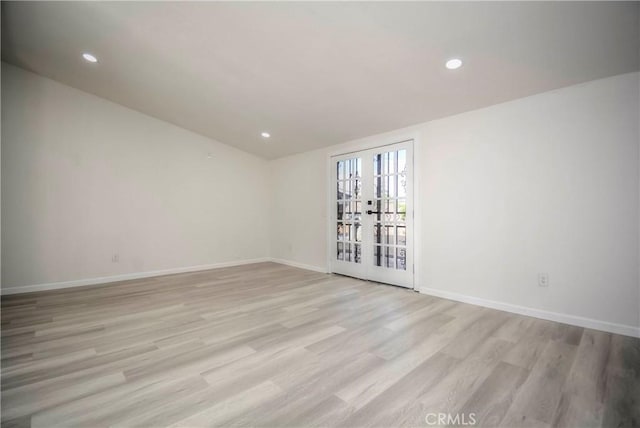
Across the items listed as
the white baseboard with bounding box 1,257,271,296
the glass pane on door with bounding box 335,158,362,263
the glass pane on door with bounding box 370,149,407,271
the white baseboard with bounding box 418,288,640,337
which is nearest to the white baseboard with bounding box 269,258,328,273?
the glass pane on door with bounding box 335,158,362,263

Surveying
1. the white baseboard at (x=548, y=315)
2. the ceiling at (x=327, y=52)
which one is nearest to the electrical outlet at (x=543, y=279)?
the white baseboard at (x=548, y=315)

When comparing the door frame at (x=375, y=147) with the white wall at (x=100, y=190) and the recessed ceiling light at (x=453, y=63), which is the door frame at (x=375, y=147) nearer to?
the recessed ceiling light at (x=453, y=63)

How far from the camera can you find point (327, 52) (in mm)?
2605

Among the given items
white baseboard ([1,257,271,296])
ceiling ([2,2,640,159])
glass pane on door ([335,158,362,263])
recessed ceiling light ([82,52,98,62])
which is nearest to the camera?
ceiling ([2,2,640,159])

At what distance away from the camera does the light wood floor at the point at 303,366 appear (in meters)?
1.45

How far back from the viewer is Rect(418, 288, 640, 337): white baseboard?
240 centimetres

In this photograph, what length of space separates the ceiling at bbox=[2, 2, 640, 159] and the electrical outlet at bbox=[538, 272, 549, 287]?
1.83m

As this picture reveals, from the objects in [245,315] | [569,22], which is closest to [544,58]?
[569,22]

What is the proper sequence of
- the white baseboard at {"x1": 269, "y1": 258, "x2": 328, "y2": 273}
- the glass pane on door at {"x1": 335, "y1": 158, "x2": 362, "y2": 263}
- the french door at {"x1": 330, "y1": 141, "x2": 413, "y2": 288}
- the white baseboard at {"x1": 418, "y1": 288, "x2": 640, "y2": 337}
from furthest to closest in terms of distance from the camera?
the white baseboard at {"x1": 269, "y1": 258, "x2": 328, "y2": 273} → the glass pane on door at {"x1": 335, "y1": 158, "x2": 362, "y2": 263} → the french door at {"x1": 330, "y1": 141, "x2": 413, "y2": 288} → the white baseboard at {"x1": 418, "y1": 288, "x2": 640, "y2": 337}

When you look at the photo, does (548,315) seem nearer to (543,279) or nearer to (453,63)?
(543,279)

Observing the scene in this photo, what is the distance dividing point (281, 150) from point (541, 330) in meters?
4.74

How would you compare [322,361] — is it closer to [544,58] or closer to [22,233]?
[544,58]

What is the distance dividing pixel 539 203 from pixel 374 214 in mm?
2040

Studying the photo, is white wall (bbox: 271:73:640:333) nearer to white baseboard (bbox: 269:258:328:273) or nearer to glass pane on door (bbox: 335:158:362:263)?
glass pane on door (bbox: 335:158:362:263)
